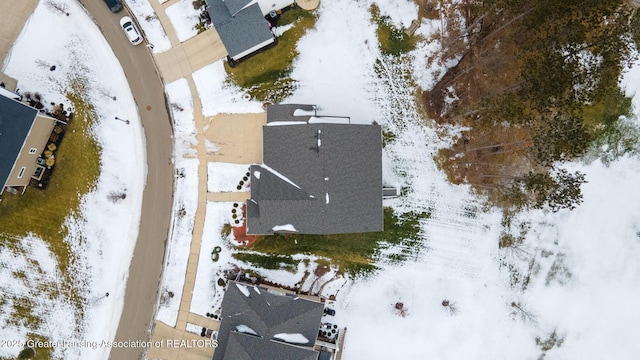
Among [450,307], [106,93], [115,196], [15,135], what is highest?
[106,93]

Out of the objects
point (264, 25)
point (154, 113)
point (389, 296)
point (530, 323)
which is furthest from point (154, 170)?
point (530, 323)

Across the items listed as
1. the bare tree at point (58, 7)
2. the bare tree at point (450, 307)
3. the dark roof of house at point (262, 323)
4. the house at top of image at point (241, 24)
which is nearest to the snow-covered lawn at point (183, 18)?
the house at top of image at point (241, 24)

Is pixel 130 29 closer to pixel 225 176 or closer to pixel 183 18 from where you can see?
pixel 183 18

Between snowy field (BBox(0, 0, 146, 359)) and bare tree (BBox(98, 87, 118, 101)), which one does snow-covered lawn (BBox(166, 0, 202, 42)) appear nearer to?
snowy field (BBox(0, 0, 146, 359))

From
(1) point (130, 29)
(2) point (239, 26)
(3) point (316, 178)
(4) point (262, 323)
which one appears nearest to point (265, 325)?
(4) point (262, 323)

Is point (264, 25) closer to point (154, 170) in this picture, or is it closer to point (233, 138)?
point (233, 138)

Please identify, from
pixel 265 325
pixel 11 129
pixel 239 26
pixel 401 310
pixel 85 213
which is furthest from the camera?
pixel 401 310
